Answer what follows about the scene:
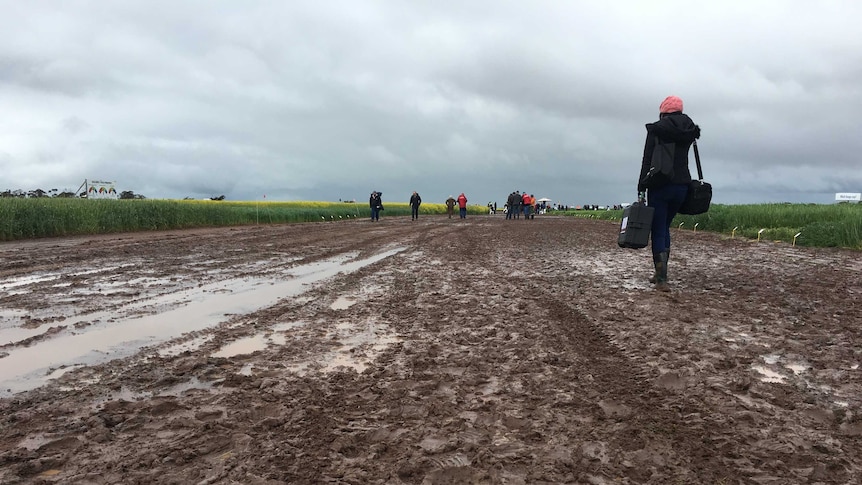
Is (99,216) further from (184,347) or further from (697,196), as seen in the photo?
(697,196)

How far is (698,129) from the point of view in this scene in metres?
5.65

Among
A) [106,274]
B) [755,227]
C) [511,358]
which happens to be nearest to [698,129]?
[511,358]

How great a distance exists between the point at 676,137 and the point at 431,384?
441 centimetres

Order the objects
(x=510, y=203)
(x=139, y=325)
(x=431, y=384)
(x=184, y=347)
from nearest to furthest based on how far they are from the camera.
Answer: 1. (x=431, y=384)
2. (x=184, y=347)
3. (x=139, y=325)
4. (x=510, y=203)

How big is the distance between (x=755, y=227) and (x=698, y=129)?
1338 cm

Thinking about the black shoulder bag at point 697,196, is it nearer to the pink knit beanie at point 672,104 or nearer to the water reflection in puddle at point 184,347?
the pink knit beanie at point 672,104

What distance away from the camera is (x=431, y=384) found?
8.93 feet

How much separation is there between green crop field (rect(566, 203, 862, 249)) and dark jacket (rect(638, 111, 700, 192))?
7.86m

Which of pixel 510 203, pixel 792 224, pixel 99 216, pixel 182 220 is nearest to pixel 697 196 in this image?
pixel 792 224

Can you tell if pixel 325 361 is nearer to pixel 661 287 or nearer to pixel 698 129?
pixel 661 287

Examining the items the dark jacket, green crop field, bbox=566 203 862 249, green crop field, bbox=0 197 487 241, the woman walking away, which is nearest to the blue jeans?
the woman walking away

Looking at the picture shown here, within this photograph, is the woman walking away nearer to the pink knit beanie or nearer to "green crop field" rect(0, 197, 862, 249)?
the pink knit beanie

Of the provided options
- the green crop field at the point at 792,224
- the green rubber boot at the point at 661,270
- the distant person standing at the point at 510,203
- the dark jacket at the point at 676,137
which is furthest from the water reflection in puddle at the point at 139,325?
the distant person standing at the point at 510,203

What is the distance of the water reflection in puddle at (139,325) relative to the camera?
10.00 ft
